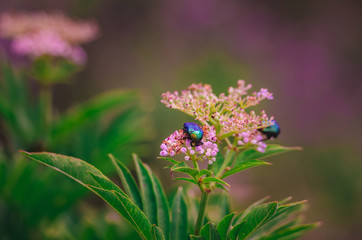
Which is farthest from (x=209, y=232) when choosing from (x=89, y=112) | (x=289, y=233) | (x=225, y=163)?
(x=89, y=112)

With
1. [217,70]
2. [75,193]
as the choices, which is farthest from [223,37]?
[75,193]

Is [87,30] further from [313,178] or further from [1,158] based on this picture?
[313,178]

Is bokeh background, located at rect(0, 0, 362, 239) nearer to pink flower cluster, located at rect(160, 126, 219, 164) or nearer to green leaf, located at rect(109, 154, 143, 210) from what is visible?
green leaf, located at rect(109, 154, 143, 210)

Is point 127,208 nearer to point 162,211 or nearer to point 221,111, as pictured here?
point 162,211

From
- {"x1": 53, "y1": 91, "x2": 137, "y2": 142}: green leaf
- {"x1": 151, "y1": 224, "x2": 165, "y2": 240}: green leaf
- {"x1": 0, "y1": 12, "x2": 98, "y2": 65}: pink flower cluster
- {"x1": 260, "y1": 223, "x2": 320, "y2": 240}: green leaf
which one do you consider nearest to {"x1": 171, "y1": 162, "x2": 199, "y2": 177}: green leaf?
{"x1": 151, "y1": 224, "x2": 165, "y2": 240}: green leaf

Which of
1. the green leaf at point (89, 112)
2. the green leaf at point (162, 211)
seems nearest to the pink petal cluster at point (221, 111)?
the green leaf at point (162, 211)

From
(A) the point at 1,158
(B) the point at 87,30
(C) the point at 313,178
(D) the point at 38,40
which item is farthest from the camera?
(C) the point at 313,178

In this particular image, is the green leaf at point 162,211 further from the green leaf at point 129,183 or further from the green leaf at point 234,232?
the green leaf at point 234,232
